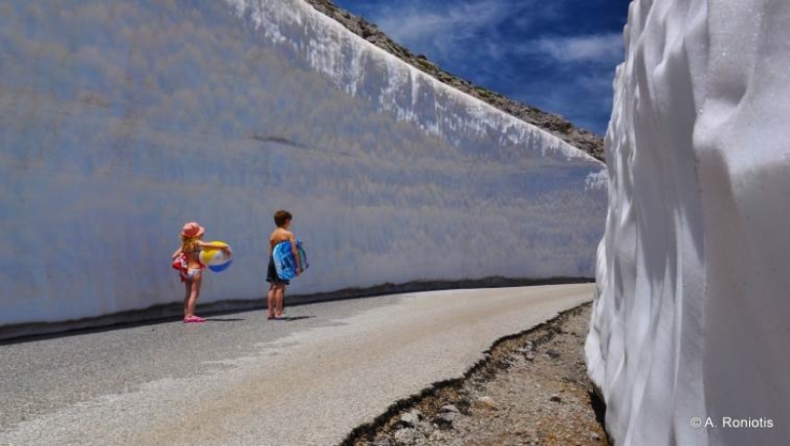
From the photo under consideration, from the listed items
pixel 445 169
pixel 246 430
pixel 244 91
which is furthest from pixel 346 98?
pixel 246 430

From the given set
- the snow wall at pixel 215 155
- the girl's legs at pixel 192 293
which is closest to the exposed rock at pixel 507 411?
the girl's legs at pixel 192 293

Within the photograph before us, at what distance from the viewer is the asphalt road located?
11.2ft

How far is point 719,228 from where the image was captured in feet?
5.65

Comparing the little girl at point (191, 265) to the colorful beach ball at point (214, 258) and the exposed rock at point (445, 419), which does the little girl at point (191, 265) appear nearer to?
the colorful beach ball at point (214, 258)

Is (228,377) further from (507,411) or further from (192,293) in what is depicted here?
(192,293)

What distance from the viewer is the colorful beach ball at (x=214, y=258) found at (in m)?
8.32

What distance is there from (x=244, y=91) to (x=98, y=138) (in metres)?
3.10

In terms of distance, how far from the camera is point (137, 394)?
4.12 m

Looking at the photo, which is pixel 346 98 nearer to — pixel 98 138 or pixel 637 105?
pixel 98 138

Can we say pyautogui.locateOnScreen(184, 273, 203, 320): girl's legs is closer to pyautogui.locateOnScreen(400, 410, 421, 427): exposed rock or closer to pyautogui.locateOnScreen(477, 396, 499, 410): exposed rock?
pyautogui.locateOnScreen(477, 396, 499, 410): exposed rock

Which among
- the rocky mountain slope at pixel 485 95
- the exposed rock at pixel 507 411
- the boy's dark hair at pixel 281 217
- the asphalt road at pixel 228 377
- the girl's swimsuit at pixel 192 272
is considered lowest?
the exposed rock at pixel 507 411

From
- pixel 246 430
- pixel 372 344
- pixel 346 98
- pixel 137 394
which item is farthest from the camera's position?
pixel 346 98

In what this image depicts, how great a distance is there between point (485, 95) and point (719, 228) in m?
24.2

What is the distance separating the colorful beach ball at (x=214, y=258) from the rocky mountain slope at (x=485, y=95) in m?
14.5
